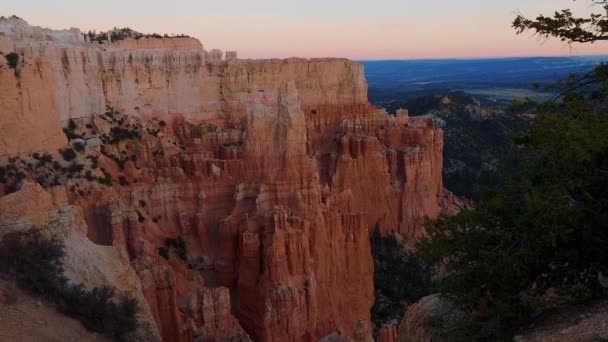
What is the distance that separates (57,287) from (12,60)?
13928 mm

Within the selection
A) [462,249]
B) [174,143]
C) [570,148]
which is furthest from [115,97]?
[570,148]

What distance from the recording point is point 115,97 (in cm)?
2773

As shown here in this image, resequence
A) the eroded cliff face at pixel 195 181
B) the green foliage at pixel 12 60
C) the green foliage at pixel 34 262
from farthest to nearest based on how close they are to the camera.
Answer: the green foliage at pixel 12 60, the eroded cliff face at pixel 195 181, the green foliage at pixel 34 262

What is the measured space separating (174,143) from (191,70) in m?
6.03

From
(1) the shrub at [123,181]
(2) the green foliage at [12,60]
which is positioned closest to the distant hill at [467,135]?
(1) the shrub at [123,181]

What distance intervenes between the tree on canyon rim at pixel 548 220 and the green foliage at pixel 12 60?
60.6 ft

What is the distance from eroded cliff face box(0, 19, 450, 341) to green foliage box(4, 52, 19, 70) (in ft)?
0.83

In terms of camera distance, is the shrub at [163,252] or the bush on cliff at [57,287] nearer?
the bush on cliff at [57,287]

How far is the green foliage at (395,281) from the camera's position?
2631 centimetres

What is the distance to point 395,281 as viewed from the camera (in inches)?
1135

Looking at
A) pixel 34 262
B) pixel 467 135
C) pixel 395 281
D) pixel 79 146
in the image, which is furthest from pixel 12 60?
pixel 467 135

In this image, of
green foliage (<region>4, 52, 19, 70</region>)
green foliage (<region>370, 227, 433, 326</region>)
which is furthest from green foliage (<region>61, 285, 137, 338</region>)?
green foliage (<region>370, 227, 433, 326</region>)

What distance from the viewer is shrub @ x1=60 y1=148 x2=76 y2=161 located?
2159cm

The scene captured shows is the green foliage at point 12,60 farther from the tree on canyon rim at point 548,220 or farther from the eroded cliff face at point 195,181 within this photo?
the tree on canyon rim at point 548,220
